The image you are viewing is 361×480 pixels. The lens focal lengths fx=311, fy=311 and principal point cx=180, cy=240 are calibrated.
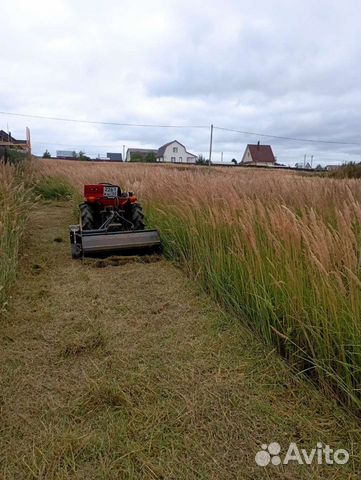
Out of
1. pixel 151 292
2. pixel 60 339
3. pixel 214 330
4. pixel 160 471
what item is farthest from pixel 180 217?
pixel 160 471

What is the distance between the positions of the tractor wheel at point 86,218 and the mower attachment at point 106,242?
0.88ft

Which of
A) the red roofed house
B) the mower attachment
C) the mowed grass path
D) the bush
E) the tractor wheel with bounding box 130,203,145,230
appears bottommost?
the mowed grass path

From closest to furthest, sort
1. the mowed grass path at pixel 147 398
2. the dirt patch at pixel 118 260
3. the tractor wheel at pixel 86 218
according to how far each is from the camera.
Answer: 1. the mowed grass path at pixel 147 398
2. the dirt patch at pixel 118 260
3. the tractor wheel at pixel 86 218

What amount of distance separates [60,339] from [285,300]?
1.56 meters

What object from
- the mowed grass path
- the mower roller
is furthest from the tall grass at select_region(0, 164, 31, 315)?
the mower roller

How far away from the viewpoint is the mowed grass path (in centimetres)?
131

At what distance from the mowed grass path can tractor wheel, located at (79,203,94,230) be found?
1757 millimetres

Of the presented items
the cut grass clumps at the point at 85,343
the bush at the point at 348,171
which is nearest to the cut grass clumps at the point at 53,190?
the cut grass clumps at the point at 85,343

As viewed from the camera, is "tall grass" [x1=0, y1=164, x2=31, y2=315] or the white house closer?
"tall grass" [x1=0, y1=164, x2=31, y2=315]

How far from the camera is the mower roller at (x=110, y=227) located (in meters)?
3.89

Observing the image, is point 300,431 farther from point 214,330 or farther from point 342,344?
point 214,330

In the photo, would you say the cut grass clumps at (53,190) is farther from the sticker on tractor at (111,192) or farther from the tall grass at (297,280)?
the tall grass at (297,280)

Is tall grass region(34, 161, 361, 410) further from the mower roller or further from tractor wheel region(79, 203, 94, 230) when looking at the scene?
tractor wheel region(79, 203, 94, 230)

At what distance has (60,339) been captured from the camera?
219cm
